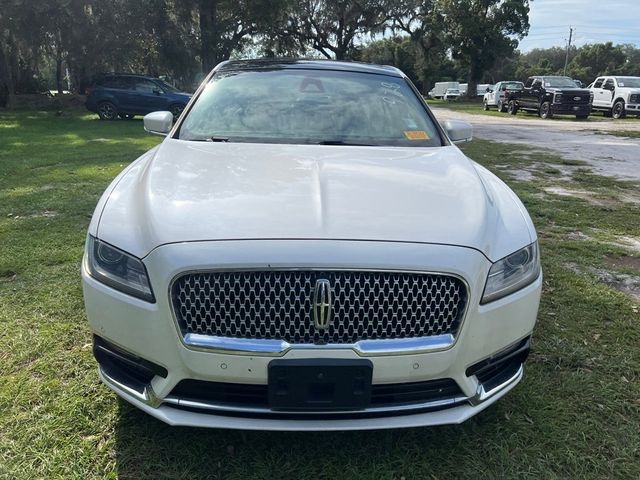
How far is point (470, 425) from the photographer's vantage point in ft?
7.69

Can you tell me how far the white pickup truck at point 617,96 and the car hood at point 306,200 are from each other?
2381 cm

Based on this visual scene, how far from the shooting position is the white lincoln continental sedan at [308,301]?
6.06ft

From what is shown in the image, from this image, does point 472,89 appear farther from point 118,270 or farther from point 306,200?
point 118,270

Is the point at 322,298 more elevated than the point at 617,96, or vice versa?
the point at 617,96

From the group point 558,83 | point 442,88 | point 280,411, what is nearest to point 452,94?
point 442,88

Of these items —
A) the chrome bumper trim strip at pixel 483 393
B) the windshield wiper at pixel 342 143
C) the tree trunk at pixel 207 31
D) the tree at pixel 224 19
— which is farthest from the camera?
the tree trunk at pixel 207 31

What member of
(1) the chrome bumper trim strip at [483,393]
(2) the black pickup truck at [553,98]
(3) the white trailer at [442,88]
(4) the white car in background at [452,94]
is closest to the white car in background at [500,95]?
(2) the black pickup truck at [553,98]

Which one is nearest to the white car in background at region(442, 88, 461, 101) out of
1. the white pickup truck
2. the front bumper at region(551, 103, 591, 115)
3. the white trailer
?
the white trailer

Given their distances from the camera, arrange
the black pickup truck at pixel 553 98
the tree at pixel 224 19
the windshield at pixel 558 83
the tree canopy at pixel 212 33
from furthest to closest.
Answer: the tree at pixel 224 19
the windshield at pixel 558 83
the black pickup truck at pixel 553 98
the tree canopy at pixel 212 33

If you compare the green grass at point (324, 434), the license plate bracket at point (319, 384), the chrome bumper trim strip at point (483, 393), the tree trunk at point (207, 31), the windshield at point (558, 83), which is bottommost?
the green grass at point (324, 434)

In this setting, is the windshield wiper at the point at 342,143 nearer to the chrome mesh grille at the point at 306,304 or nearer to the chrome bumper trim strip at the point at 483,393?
the chrome mesh grille at the point at 306,304

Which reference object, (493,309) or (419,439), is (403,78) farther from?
(419,439)

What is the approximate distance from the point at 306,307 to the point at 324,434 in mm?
724

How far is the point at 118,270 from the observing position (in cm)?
201
